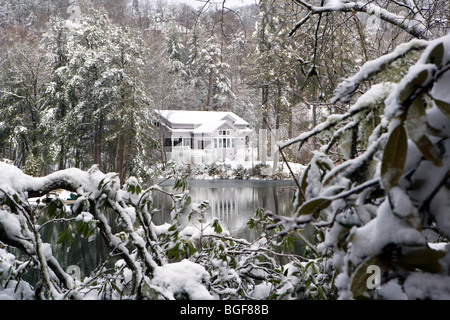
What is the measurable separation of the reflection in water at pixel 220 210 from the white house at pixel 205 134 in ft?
27.5

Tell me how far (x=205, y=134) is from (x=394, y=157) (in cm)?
2809

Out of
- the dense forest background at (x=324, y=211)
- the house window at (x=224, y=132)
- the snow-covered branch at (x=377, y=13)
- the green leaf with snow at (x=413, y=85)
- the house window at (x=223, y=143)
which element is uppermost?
the house window at (x=224, y=132)

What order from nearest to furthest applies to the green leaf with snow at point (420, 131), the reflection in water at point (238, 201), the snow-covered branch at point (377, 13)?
1. the green leaf with snow at point (420, 131)
2. the snow-covered branch at point (377, 13)
3. the reflection in water at point (238, 201)

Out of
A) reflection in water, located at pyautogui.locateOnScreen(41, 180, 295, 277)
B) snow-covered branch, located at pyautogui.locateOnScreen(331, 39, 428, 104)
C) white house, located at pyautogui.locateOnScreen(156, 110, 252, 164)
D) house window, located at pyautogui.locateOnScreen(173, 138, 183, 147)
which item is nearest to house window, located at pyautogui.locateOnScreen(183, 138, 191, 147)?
white house, located at pyautogui.locateOnScreen(156, 110, 252, 164)

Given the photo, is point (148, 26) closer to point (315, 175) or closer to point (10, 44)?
point (10, 44)

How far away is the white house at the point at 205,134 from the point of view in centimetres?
2745

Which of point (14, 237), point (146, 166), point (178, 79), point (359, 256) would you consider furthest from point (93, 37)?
point (359, 256)

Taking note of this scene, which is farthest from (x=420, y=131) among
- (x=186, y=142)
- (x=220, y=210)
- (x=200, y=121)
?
(x=186, y=142)

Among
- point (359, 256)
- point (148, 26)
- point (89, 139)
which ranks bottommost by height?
point (359, 256)

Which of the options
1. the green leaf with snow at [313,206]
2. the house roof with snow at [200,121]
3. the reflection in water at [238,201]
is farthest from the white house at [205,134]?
the green leaf with snow at [313,206]

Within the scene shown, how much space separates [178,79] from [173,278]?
26.8 m

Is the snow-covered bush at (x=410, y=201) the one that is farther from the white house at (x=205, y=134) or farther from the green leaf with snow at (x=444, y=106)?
the white house at (x=205, y=134)
